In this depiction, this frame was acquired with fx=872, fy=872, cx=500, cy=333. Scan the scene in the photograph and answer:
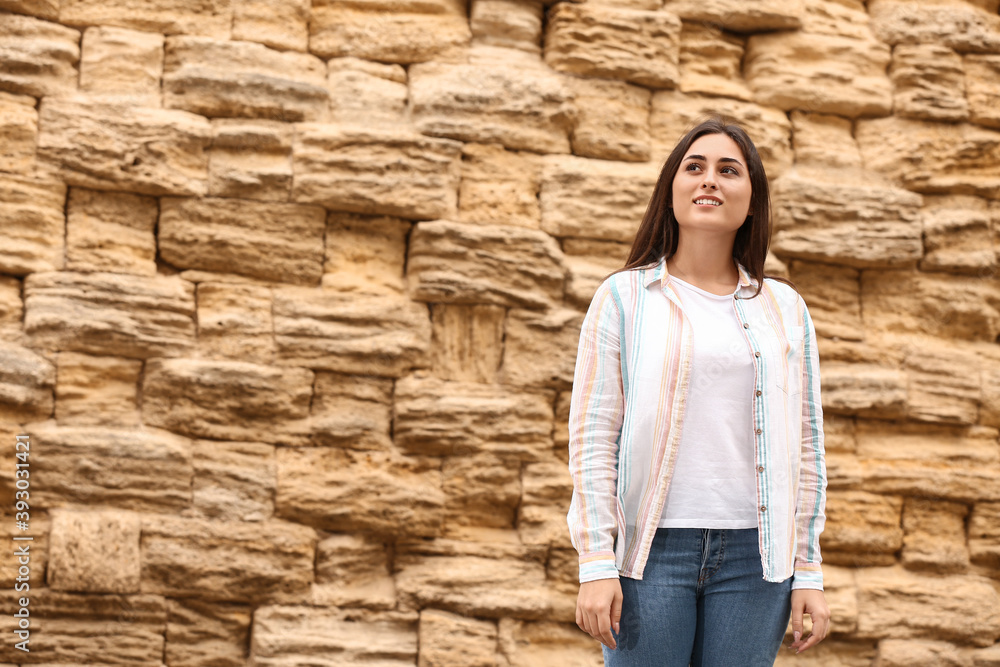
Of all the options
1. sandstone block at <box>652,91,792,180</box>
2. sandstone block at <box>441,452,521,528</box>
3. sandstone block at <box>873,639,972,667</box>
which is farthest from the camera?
sandstone block at <box>652,91,792,180</box>

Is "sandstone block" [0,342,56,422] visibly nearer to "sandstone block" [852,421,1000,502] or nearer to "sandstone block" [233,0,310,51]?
"sandstone block" [233,0,310,51]

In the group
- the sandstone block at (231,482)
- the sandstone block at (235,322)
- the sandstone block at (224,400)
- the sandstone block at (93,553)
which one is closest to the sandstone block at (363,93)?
the sandstone block at (235,322)

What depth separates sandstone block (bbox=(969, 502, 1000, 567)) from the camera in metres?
3.85

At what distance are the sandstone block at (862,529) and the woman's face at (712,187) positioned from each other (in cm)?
224

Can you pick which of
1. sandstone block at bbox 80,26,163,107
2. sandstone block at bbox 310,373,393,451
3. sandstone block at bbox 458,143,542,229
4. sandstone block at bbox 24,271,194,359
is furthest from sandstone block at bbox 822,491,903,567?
sandstone block at bbox 80,26,163,107

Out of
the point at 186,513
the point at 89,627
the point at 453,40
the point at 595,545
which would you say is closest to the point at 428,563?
the point at 186,513

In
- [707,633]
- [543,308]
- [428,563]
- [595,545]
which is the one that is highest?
[543,308]

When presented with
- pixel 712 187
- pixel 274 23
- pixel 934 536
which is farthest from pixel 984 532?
pixel 274 23

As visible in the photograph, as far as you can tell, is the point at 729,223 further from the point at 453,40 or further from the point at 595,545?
the point at 453,40

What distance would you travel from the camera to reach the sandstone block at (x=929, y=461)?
3807 mm

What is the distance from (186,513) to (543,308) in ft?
5.35

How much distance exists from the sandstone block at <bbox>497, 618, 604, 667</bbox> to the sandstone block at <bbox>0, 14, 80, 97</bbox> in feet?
9.16

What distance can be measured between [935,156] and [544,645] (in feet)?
9.23

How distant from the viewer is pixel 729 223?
6.25 ft
